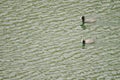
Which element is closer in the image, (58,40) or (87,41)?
(87,41)

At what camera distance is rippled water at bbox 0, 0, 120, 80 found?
182 inches

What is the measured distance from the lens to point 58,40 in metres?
5.12

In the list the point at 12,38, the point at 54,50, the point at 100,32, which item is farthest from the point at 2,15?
the point at 100,32

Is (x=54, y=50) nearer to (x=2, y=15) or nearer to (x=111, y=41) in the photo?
(x=111, y=41)

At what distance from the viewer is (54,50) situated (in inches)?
195

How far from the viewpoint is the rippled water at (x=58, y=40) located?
15.2 feet

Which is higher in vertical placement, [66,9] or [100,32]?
[66,9]

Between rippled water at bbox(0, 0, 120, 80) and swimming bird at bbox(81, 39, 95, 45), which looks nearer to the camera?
rippled water at bbox(0, 0, 120, 80)

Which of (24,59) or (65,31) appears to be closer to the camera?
(24,59)

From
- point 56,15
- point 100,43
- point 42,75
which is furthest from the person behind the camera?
point 56,15

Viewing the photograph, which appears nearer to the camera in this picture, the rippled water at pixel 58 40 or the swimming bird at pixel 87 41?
the rippled water at pixel 58 40

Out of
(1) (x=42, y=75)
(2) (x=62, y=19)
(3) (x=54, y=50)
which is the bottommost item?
(1) (x=42, y=75)

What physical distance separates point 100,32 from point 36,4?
5.79 feet

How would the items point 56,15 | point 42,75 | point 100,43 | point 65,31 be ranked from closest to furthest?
point 42,75 < point 100,43 < point 65,31 < point 56,15
